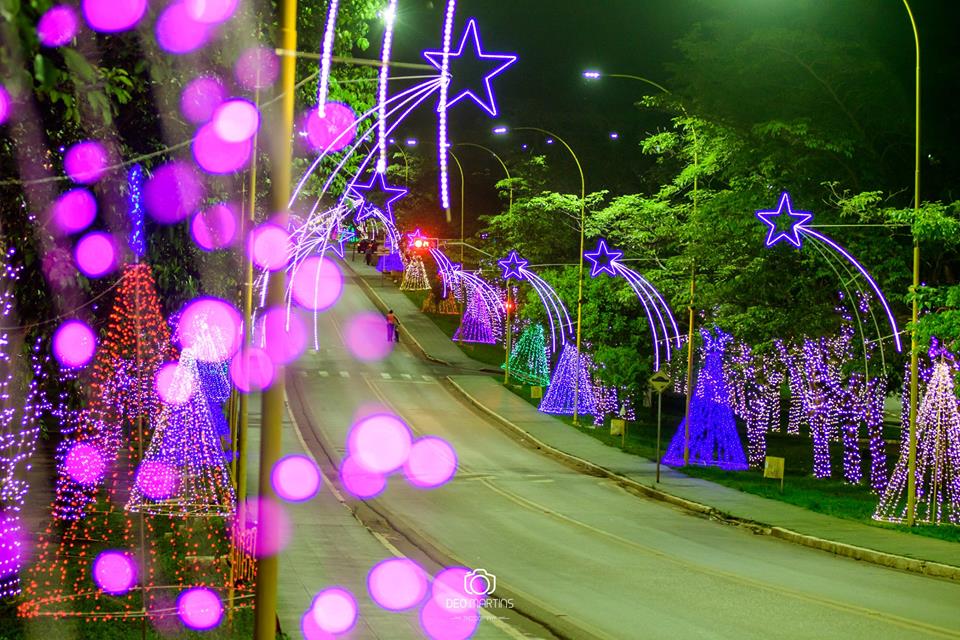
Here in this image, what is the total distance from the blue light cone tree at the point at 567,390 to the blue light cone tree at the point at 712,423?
331 inches

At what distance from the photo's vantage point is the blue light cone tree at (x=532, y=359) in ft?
168

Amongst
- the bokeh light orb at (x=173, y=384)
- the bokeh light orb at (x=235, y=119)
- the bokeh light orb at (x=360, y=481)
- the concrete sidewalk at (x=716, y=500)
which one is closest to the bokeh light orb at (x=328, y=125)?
→ the bokeh light orb at (x=235, y=119)

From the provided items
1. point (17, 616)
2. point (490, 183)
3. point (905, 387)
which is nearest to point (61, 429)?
point (17, 616)

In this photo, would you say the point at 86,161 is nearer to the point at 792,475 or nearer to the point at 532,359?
the point at 792,475

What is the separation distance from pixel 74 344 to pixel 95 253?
9.53 feet

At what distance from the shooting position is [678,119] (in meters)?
34.8

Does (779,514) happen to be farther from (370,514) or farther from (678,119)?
(678,119)

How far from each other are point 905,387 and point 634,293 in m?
14.3

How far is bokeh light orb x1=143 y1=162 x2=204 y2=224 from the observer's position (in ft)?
41.0

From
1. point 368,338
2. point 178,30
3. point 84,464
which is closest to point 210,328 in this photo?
point 84,464

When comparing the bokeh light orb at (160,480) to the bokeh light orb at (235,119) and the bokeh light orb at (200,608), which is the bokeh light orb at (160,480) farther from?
the bokeh light orb at (235,119)

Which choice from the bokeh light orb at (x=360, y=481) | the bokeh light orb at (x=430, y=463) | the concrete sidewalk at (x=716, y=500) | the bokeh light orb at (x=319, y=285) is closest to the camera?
the concrete sidewalk at (x=716, y=500)

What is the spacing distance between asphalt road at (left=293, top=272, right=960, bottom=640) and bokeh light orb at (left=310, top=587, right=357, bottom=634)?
2.17 m

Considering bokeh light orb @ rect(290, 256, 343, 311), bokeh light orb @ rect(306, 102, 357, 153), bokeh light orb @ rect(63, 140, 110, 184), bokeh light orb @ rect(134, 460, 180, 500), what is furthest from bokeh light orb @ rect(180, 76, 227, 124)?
bokeh light orb @ rect(290, 256, 343, 311)
